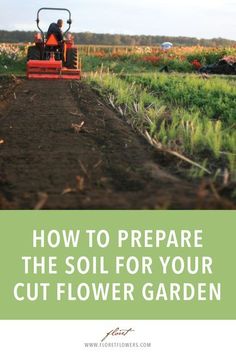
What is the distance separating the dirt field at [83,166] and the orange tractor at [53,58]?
5902 mm

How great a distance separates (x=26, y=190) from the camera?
12.9 feet

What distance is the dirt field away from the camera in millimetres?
3330

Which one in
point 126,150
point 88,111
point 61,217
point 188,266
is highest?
point 88,111

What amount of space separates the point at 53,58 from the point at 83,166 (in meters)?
10.4

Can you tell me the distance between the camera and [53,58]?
14.7m

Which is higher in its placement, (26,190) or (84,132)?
(84,132)

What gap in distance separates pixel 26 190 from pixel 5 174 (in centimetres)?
65

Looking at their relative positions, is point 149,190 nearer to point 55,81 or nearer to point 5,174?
point 5,174

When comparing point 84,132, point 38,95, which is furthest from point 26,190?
point 38,95

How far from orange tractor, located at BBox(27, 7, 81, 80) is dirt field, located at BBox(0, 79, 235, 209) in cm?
590

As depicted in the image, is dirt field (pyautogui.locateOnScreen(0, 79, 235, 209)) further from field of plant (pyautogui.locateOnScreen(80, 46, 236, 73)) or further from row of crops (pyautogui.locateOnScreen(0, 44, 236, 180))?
field of plant (pyautogui.locateOnScreen(80, 46, 236, 73))

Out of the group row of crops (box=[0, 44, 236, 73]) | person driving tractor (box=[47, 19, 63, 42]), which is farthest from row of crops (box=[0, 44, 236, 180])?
person driving tractor (box=[47, 19, 63, 42])

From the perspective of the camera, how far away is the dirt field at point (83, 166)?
3.33 meters

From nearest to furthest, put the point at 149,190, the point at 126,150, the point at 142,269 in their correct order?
the point at 142,269
the point at 149,190
the point at 126,150
